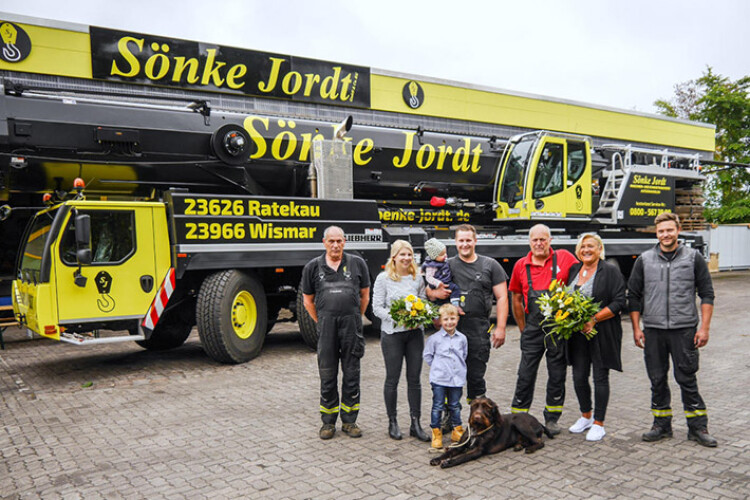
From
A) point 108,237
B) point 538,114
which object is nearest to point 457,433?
point 108,237

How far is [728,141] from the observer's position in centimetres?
2664

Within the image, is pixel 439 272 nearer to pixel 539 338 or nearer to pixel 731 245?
pixel 539 338

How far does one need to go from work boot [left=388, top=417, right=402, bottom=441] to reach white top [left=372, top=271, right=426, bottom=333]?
75cm

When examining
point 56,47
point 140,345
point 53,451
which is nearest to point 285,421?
point 53,451

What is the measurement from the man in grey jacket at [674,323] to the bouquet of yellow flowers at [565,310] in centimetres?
45

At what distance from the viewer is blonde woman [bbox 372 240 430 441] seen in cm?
502

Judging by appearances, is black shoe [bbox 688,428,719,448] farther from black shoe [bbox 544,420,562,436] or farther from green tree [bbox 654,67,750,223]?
green tree [bbox 654,67,750,223]

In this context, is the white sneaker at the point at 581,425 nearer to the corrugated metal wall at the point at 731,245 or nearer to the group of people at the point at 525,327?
the group of people at the point at 525,327

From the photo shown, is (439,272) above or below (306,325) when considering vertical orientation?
above

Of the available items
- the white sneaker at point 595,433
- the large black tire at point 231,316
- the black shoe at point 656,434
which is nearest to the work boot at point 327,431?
the white sneaker at point 595,433

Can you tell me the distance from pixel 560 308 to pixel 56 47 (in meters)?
11.5

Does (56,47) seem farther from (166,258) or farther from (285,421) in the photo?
(285,421)

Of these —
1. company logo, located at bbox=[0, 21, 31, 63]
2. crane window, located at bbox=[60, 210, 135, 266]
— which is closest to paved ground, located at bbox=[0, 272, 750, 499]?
crane window, located at bbox=[60, 210, 135, 266]

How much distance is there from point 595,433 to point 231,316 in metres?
4.79
